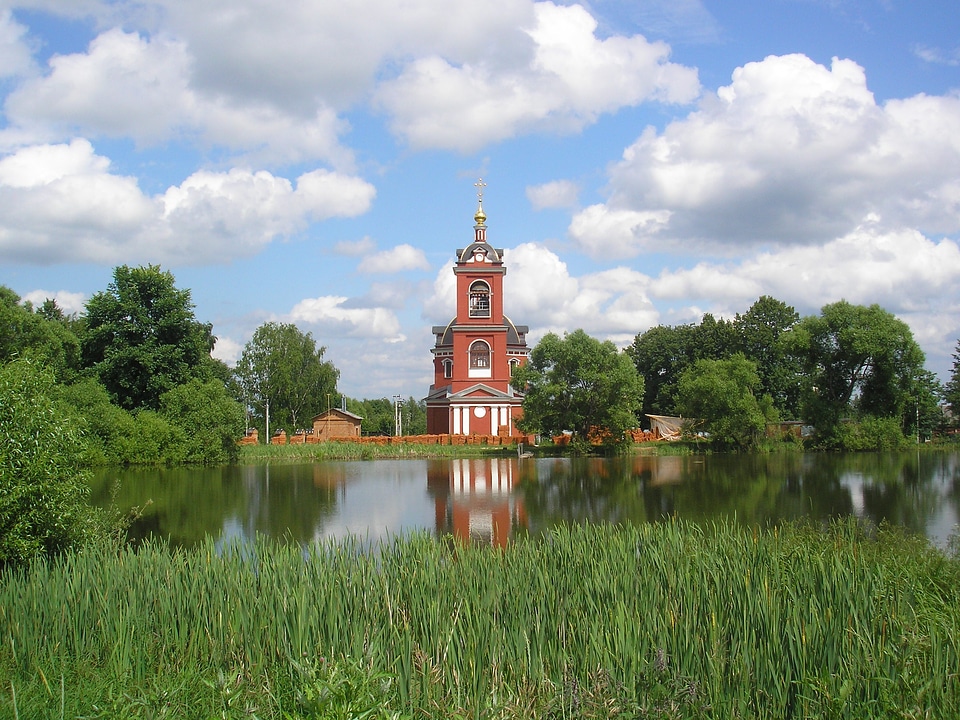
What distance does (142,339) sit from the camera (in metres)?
45.3

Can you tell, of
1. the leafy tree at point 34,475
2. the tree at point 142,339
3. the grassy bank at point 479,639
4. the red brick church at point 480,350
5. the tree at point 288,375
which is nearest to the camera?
the grassy bank at point 479,639

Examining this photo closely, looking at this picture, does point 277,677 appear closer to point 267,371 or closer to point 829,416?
point 829,416

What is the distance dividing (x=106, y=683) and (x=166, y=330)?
4173cm

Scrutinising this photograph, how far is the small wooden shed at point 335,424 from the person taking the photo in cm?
7038

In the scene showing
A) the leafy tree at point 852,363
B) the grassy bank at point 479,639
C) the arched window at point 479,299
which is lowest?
the grassy bank at point 479,639

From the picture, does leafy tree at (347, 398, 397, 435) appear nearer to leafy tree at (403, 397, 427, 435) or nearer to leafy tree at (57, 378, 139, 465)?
leafy tree at (403, 397, 427, 435)

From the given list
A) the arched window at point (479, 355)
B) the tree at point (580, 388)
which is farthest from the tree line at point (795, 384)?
the arched window at point (479, 355)

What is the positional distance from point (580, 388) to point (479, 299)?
50.0 ft

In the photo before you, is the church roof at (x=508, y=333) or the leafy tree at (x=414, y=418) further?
the leafy tree at (x=414, y=418)

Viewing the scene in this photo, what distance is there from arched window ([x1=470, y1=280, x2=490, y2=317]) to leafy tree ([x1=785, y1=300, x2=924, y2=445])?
2199cm

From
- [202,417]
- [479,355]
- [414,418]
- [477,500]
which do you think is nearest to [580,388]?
[479,355]

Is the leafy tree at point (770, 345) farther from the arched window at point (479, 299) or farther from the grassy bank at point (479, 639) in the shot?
the grassy bank at point (479, 639)

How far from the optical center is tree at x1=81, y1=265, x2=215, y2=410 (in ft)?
145

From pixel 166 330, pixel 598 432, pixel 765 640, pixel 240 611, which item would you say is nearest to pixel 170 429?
pixel 166 330
